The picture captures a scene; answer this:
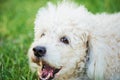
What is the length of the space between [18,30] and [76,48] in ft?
14.6

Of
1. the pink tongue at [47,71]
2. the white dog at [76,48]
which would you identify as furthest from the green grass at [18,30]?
Answer: the white dog at [76,48]

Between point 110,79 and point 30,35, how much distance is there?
158 inches

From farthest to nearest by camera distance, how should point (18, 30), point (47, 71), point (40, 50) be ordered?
point (18, 30) → point (47, 71) → point (40, 50)

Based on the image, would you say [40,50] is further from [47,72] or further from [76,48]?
[76,48]

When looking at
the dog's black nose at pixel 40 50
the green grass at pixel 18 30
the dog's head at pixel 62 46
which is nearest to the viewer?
the dog's black nose at pixel 40 50

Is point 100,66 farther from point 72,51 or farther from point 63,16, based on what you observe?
point 63,16

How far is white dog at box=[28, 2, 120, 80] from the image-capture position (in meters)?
6.34

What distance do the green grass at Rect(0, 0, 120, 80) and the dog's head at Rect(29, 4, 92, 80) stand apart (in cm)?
56

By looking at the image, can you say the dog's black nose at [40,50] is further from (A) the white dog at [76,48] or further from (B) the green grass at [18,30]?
(B) the green grass at [18,30]

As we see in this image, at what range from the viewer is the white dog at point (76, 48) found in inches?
250

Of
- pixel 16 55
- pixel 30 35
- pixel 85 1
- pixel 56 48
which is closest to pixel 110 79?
pixel 56 48

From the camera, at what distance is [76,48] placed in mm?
6520

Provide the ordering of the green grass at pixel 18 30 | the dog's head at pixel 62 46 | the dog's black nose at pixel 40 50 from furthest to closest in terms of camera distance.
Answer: the green grass at pixel 18 30 → the dog's head at pixel 62 46 → the dog's black nose at pixel 40 50

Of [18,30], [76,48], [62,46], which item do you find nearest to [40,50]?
[62,46]
